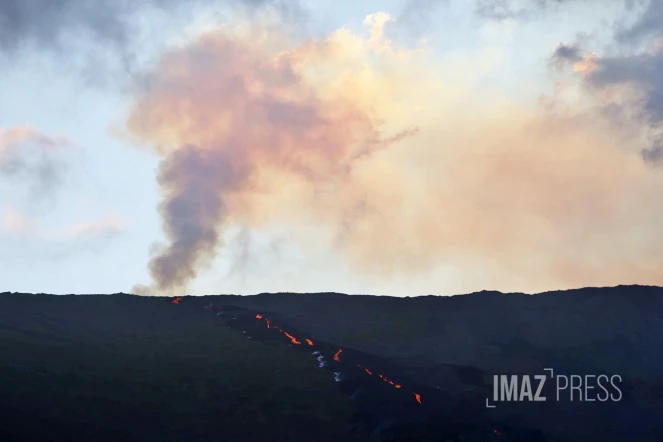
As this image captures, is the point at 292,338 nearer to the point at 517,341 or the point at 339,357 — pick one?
the point at 339,357

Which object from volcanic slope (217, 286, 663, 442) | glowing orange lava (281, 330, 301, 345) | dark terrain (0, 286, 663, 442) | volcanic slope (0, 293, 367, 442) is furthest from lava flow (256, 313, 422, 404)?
volcanic slope (0, 293, 367, 442)

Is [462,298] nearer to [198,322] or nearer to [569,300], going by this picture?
[569,300]

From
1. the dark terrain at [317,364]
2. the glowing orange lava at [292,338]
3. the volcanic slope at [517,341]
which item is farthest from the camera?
the glowing orange lava at [292,338]

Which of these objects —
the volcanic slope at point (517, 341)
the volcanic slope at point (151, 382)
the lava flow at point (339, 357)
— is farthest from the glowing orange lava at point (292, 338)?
the volcanic slope at point (517, 341)

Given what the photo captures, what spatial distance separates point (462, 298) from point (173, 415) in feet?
242

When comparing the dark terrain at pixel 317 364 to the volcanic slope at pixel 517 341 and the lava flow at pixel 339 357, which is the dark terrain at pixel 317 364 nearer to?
the volcanic slope at pixel 517 341

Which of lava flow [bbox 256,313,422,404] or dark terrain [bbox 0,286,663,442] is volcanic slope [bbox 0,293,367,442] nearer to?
dark terrain [bbox 0,286,663,442]

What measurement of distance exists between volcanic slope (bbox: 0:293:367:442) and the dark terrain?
0.26 metres

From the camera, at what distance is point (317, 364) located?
11612 cm

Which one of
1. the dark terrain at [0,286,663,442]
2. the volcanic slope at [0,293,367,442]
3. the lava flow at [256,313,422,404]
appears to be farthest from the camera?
the lava flow at [256,313,422,404]

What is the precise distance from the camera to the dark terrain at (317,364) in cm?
9412

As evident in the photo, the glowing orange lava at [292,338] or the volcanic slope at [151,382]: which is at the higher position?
the glowing orange lava at [292,338]

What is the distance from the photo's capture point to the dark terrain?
309ft

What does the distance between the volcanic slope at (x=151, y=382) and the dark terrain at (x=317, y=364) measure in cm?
26
